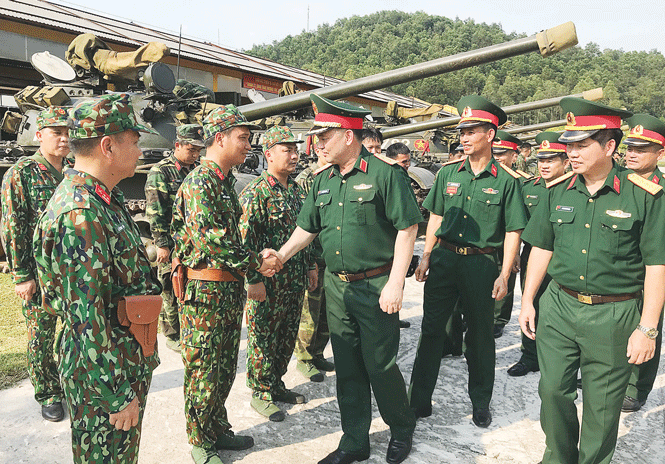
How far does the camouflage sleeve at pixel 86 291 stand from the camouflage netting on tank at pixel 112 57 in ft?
21.5

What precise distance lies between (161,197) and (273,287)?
1685 mm

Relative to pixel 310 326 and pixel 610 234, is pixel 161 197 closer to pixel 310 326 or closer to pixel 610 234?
pixel 310 326

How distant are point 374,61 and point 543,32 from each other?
262 ft

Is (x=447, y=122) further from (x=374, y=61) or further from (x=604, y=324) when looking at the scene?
(x=374, y=61)

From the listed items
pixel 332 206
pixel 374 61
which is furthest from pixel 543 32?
pixel 374 61

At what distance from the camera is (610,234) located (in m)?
2.92

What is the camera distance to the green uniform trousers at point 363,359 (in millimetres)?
3350

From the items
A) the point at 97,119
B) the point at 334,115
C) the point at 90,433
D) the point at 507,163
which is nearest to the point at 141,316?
the point at 90,433

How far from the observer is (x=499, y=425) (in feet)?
13.3

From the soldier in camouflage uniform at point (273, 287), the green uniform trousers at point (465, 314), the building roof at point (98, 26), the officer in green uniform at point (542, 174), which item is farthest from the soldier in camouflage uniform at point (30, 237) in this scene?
the building roof at point (98, 26)

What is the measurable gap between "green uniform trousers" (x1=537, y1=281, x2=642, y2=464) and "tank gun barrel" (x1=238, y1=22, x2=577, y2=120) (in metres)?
1.62

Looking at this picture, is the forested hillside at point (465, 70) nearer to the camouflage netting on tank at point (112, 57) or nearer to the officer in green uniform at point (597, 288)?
the camouflage netting on tank at point (112, 57)

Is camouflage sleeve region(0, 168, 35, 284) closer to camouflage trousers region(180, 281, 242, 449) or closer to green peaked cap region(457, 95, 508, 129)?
camouflage trousers region(180, 281, 242, 449)

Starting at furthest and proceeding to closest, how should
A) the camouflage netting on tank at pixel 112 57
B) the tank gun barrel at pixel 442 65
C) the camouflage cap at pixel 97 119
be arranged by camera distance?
the camouflage netting on tank at pixel 112 57 < the tank gun barrel at pixel 442 65 < the camouflage cap at pixel 97 119
